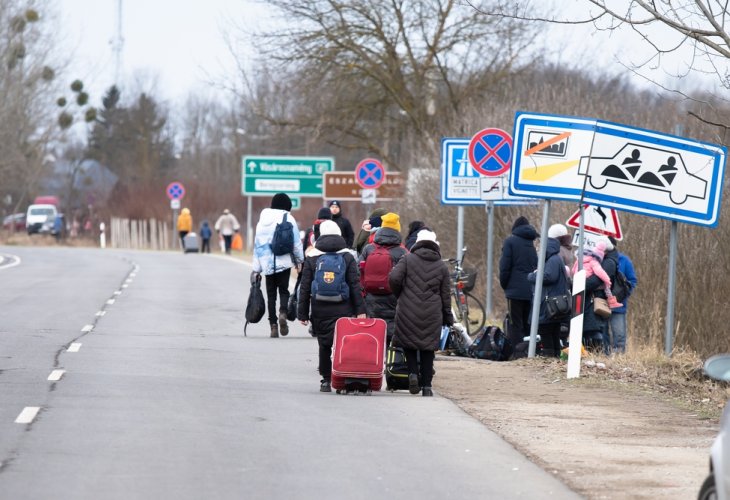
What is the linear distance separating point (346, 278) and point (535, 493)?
5.38 m

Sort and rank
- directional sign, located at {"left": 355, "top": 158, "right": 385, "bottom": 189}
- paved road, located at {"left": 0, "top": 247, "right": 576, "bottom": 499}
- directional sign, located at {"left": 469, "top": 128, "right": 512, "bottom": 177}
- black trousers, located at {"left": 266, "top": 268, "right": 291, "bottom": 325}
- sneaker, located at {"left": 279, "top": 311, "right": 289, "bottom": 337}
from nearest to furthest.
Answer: paved road, located at {"left": 0, "top": 247, "right": 576, "bottom": 499} → black trousers, located at {"left": 266, "top": 268, "right": 291, "bottom": 325} → sneaker, located at {"left": 279, "top": 311, "right": 289, "bottom": 337} → directional sign, located at {"left": 469, "top": 128, "right": 512, "bottom": 177} → directional sign, located at {"left": 355, "top": 158, "right": 385, "bottom": 189}

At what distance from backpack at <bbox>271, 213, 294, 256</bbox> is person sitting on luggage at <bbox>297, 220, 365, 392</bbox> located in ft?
16.3

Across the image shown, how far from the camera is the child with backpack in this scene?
43.2 feet

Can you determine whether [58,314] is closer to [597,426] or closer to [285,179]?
[597,426]

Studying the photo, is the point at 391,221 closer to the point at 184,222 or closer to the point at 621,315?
the point at 621,315

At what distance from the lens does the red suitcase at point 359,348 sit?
1249cm

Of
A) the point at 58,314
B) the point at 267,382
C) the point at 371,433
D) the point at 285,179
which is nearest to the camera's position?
the point at 371,433

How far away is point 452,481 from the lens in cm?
826

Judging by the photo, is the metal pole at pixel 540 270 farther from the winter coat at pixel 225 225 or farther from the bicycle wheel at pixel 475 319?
the winter coat at pixel 225 225

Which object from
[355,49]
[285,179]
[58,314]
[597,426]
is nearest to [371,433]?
[597,426]

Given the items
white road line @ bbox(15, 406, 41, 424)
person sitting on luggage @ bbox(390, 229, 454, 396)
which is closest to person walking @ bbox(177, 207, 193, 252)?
person sitting on luggage @ bbox(390, 229, 454, 396)

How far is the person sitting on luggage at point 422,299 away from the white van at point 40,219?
212 ft

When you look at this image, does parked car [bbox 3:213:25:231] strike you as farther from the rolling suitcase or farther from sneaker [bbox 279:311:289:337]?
sneaker [bbox 279:311:289:337]

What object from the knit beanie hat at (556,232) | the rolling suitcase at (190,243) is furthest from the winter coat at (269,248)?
the rolling suitcase at (190,243)
